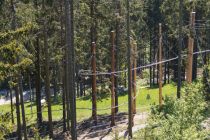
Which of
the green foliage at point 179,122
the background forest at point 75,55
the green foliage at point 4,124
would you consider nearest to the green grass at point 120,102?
the background forest at point 75,55

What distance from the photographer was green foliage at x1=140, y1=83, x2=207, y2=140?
528 inches

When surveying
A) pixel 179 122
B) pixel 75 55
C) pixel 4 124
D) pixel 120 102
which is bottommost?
pixel 120 102

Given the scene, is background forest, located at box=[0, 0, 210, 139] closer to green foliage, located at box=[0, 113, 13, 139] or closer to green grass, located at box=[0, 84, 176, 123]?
green foliage, located at box=[0, 113, 13, 139]

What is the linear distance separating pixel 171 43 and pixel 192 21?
94.2 feet

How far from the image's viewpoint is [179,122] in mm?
14820

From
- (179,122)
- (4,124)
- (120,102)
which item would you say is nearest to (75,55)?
(179,122)

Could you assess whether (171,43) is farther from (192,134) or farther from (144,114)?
(192,134)

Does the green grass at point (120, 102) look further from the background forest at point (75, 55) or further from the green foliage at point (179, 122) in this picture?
the green foliage at point (179, 122)

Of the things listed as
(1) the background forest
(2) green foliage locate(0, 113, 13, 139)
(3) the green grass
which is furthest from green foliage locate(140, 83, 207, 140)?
(3) the green grass

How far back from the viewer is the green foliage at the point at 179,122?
13.4 m

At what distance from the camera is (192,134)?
13.1 metres

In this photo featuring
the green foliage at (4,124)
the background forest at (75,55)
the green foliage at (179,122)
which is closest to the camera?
the green foliage at (4,124)

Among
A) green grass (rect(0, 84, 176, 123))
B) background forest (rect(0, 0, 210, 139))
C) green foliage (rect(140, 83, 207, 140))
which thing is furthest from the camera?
green grass (rect(0, 84, 176, 123))

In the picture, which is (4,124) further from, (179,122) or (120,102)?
(120,102)
